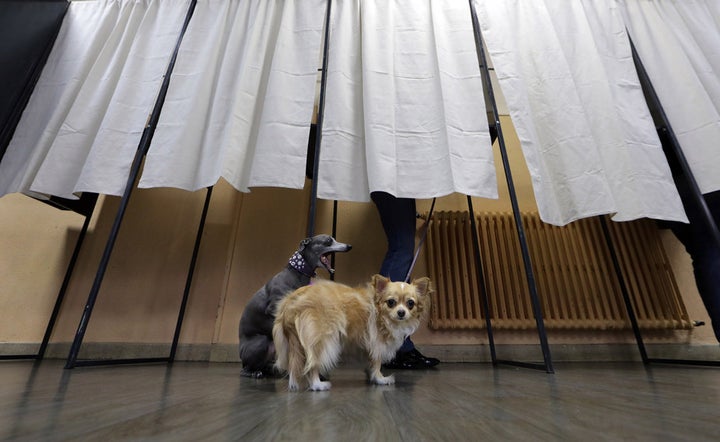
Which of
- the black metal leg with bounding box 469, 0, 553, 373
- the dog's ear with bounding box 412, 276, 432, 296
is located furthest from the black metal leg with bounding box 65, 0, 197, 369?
the black metal leg with bounding box 469, 0, 553, 373

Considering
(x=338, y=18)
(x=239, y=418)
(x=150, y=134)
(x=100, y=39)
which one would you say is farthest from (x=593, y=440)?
(x=100, y=39)

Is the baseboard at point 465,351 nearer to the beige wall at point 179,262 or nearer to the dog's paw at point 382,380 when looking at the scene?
the beige wall at point 179,262

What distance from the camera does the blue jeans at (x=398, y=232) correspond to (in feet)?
4.58

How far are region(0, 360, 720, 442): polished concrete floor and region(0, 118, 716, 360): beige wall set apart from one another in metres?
1.12

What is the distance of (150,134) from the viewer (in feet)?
4.46

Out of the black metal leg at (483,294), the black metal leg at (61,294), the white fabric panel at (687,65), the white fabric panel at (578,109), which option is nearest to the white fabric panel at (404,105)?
the white fabric panel at (578,109)

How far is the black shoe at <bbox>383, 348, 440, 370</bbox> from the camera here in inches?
54.9

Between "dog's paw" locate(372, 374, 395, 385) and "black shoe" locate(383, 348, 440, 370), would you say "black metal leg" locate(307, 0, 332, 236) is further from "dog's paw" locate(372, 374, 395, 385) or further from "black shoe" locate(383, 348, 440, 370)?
"black shoe" locate(383, 348, 440, 370)

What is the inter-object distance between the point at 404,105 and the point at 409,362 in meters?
1.17

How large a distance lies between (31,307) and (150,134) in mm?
1462

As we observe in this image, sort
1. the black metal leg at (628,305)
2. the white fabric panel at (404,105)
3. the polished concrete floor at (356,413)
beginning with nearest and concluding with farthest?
1. the polished concrete floor at (356,413)
2. the white fabric panel at (404,105)
3. the black metal leg at (628,305)

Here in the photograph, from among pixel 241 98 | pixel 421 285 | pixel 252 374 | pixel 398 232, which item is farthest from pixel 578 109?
pixel 252 374

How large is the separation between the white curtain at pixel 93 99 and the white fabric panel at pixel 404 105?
90 cm

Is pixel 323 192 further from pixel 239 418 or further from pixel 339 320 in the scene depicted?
pixel 239 418
